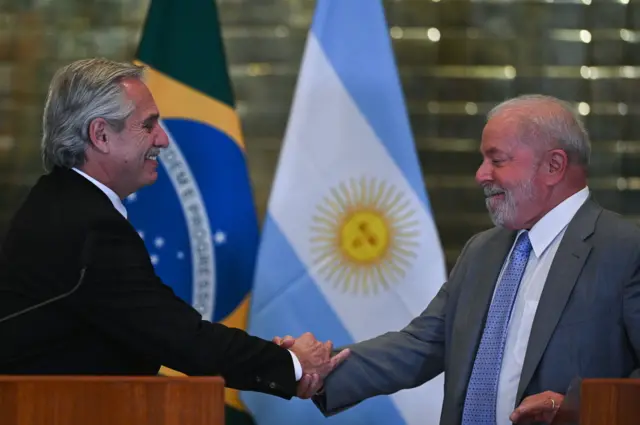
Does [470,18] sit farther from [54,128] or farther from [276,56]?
[54,128]

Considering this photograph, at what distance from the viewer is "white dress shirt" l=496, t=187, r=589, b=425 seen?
9.29 ft

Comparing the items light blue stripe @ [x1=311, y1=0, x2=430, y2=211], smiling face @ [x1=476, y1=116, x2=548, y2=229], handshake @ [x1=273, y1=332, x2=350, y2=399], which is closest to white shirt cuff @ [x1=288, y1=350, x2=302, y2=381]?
handshake @ [x1=273, y1=332, x2=350, y2=399]

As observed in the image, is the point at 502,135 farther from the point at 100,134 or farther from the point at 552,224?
the point at 100,134

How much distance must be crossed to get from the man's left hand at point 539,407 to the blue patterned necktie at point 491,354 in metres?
0.20

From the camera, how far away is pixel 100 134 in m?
2.64

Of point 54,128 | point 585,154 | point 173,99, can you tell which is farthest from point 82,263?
point 173,99

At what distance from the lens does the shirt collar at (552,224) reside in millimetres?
2943

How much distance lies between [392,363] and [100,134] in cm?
110

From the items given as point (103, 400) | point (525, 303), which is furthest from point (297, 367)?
point (103, 400)

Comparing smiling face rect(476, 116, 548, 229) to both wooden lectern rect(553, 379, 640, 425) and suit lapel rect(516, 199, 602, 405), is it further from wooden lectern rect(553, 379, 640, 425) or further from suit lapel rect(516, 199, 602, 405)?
wooden lectern rect(553, 379, 640, 425)

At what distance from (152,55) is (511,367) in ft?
6.36

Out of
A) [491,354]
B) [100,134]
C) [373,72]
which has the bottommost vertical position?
[491,354]

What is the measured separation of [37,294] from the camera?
96.3 inches

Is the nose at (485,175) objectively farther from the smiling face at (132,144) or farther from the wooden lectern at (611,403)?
the wooden lectern at (611,403)
